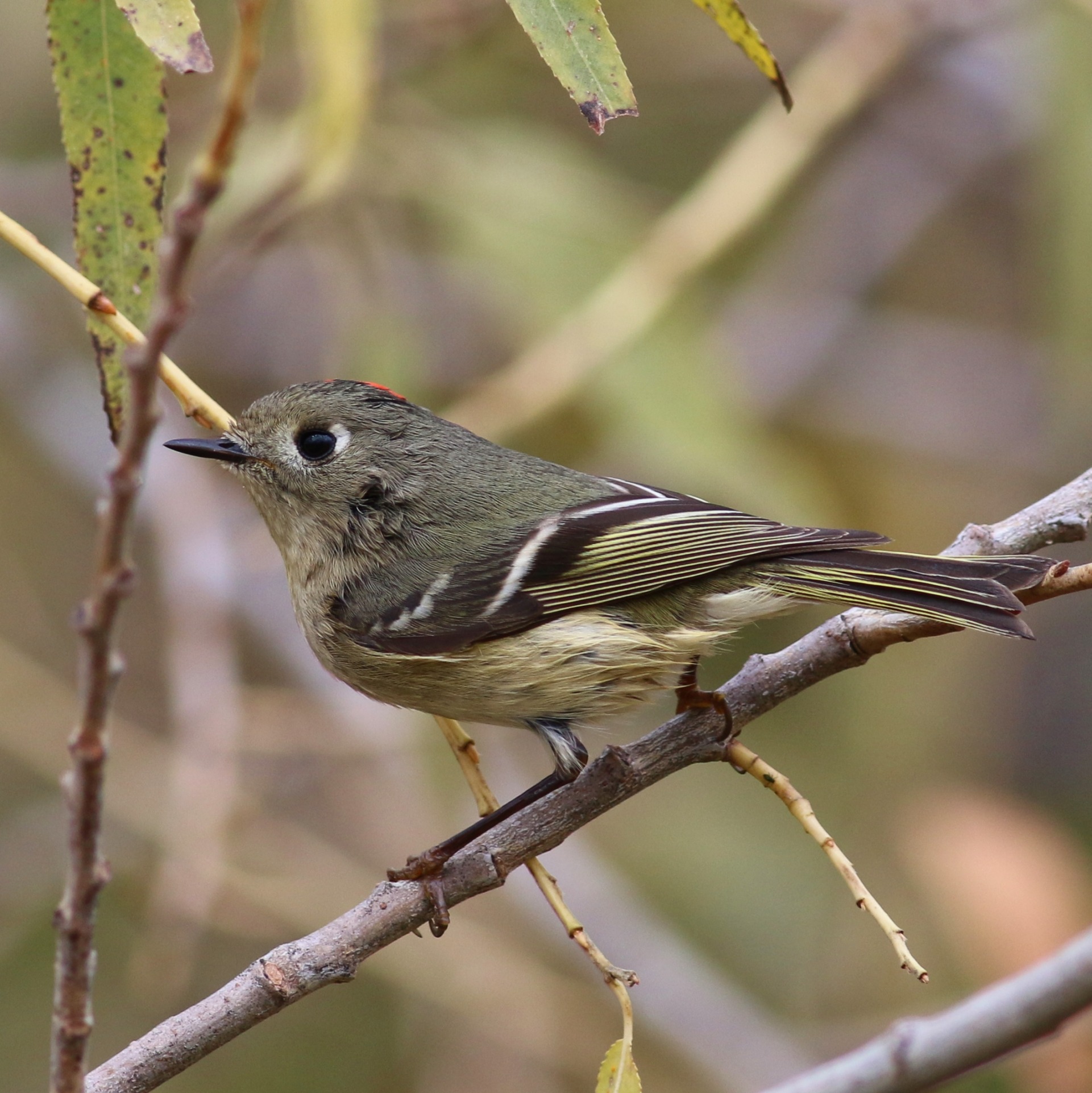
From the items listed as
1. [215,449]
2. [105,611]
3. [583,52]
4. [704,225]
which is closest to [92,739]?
[105,611]

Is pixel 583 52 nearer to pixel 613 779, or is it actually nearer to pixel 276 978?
pixel 613 779

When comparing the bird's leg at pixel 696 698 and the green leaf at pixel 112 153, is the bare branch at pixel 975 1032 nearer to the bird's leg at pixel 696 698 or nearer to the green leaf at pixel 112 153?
the bird's leg at pixel 696 698

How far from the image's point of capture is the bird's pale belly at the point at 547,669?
2230 millimetres

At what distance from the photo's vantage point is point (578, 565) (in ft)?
7.61

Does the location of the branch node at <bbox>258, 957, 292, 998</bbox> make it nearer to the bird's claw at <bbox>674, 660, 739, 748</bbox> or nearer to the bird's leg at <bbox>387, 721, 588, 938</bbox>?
the bird's leg at <bbox>387, 721, 588, 938</bbox>

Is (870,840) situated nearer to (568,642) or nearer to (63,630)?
(568,642)

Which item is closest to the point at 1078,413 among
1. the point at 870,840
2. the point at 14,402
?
the point at 870,840

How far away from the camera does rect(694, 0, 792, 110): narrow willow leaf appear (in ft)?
5.25

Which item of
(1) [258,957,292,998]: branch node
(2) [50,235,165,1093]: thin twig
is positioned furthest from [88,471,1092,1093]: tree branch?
(2) [50,235,165,1093]: thin twig

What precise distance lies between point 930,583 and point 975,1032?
109cm

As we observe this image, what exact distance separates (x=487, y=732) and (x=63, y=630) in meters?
1.64

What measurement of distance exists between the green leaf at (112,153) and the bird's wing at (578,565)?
0.74 m

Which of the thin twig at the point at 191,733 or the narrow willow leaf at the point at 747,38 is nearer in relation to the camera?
the narrow willow leaf at the point at 747,38

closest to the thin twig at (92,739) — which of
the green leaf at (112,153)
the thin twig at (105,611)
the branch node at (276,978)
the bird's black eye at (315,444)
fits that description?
the thin twig at (105,611)
